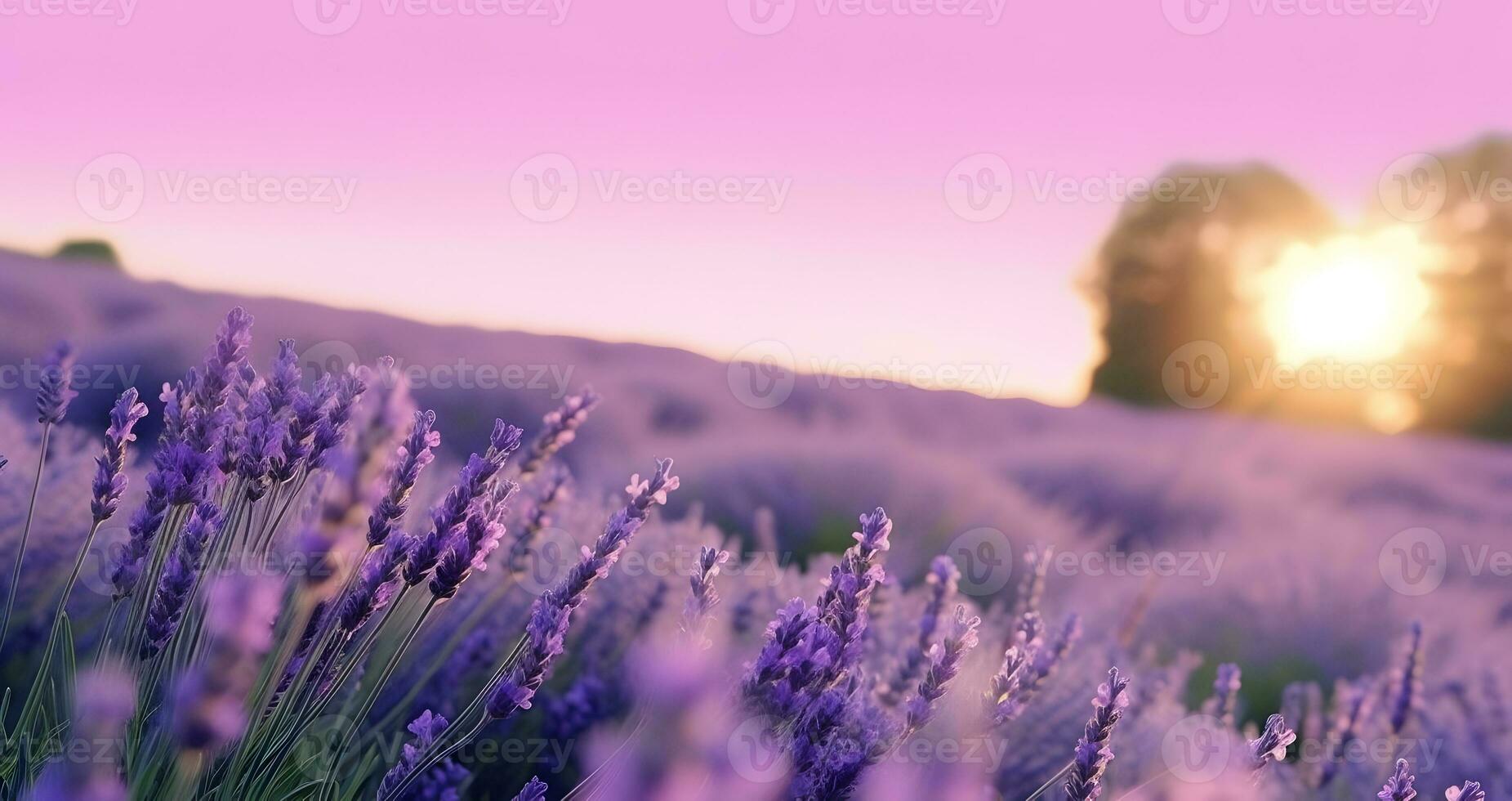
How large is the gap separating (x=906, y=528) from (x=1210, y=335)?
22.8 meters

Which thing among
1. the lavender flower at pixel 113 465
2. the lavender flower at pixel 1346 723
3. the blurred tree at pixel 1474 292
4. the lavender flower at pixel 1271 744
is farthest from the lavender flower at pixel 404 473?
the blurred tree at pixel 1474 292

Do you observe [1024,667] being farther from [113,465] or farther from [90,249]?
[90,249]

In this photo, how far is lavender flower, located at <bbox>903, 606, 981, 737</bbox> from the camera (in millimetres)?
1151

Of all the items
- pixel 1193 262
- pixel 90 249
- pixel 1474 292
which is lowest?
pixel 90 249

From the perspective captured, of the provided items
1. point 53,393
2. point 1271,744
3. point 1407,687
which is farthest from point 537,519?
point 1407,687

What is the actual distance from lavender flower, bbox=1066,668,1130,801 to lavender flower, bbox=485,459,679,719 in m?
0.50

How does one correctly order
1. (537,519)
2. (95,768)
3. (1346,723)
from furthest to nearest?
(1346,723) < (537,519) < (95,768)

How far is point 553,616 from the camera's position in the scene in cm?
108

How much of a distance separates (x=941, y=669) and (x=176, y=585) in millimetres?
847

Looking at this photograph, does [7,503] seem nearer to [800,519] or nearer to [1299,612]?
[800,519]

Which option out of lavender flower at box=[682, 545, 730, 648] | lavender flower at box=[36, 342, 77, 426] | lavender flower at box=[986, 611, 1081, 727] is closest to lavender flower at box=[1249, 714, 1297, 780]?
lavender flower at box=[986, 611, 1081, 727]

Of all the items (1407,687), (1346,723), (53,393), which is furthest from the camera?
(1407,687)

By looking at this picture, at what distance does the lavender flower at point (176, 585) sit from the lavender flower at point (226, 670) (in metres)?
0.55

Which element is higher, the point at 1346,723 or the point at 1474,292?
the point at 1474,292
